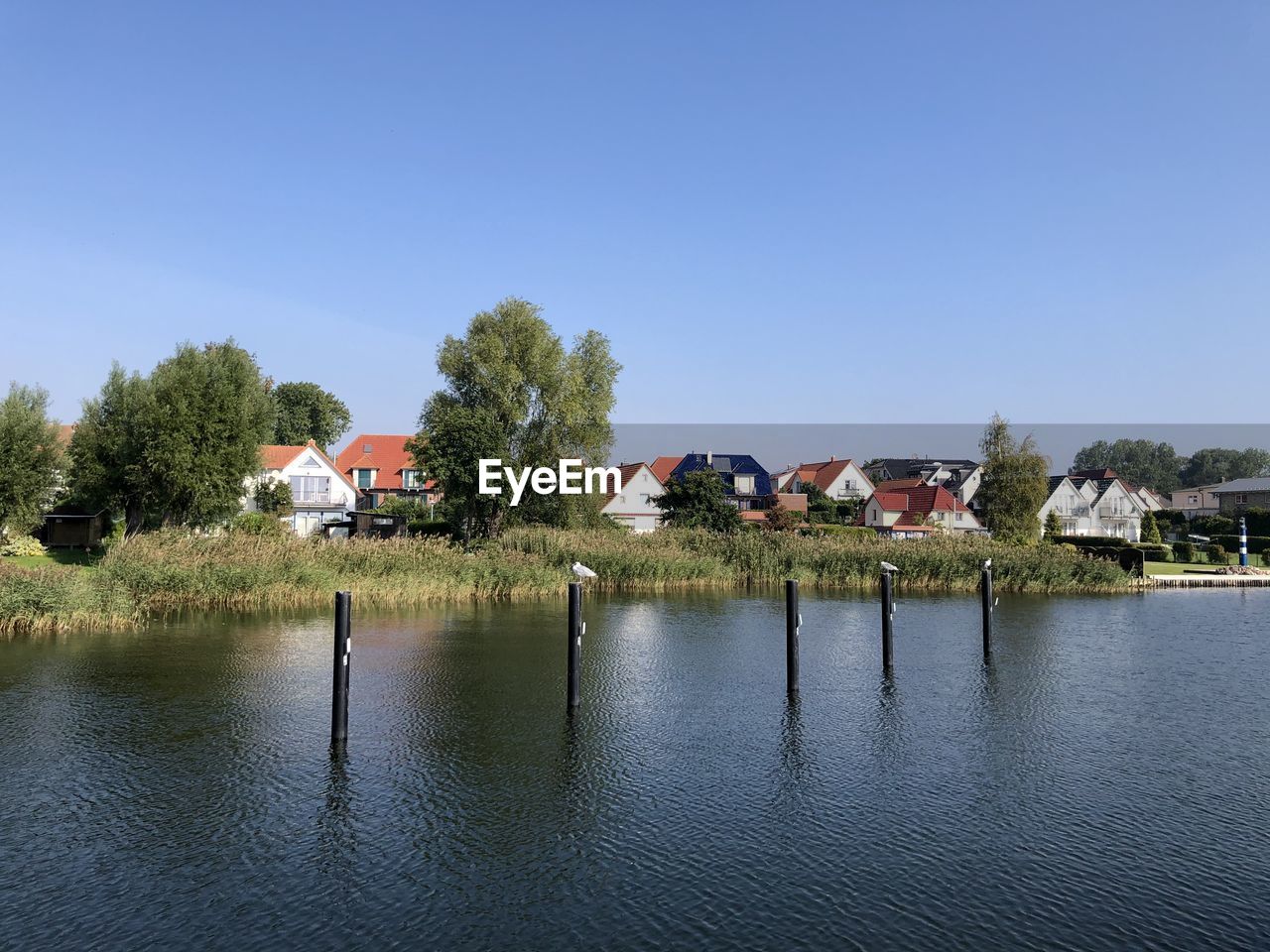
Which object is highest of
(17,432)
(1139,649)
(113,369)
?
(113,369)

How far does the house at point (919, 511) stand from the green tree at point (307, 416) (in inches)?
2116

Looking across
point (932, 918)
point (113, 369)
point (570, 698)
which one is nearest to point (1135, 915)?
point (932, 918)

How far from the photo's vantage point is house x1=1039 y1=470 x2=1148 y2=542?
267ft

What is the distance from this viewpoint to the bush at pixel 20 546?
33.6 meters

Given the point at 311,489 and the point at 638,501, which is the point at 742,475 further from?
the point at 311,489

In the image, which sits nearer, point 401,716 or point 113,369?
point 401,716

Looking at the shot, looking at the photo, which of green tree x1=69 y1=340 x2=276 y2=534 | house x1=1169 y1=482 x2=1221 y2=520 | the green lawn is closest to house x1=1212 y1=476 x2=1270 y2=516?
house x1=1169 y1=482 x2=1221 y2=520

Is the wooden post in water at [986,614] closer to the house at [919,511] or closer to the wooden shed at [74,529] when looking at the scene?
the wooden shed at [74,529]

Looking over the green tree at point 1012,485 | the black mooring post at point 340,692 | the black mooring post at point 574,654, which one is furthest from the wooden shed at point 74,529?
the green tree at point 1012,485

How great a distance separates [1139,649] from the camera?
70.6ft

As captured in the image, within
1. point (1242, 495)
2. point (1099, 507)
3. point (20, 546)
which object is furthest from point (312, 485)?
point (1242, 495)

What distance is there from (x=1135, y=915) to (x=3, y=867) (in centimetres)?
1014

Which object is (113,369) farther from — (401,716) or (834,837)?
(834,837)

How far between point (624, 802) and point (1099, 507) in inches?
3378
